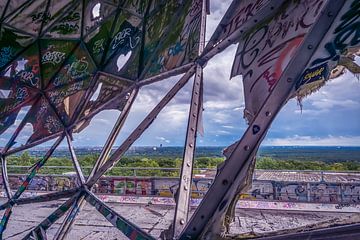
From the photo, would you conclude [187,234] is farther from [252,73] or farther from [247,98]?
[252,73]

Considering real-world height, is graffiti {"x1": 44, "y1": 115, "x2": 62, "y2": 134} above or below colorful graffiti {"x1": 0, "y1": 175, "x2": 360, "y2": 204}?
above

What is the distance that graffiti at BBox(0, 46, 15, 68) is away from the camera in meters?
5.17

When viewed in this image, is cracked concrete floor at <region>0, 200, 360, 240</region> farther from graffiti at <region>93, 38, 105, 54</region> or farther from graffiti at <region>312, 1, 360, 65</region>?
graffiti at <region>312, 1, 360, 65</region>

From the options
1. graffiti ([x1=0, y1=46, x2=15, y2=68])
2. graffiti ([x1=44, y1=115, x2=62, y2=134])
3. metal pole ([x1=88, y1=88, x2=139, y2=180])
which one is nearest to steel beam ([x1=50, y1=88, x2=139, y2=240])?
metal pole ([x1=88, y1=88, x2=139, y2=180])

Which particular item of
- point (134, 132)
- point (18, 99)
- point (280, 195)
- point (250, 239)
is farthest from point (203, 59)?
point (280, 195)

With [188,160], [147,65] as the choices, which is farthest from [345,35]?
[147,65]

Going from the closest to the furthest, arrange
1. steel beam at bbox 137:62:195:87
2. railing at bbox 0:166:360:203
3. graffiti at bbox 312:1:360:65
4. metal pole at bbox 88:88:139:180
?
graffiti at bbox 312:1:360:65
steel beam at bbox 137:62:195:87
metal pole at bbox 88:88:139:180
railing at bbox 0:166:360:203

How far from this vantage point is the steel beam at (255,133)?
4.48ft

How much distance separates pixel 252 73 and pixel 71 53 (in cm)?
400

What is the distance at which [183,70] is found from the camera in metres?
3.35

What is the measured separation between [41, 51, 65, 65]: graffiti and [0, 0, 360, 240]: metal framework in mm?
18

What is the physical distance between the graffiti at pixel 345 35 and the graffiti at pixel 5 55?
5385mm

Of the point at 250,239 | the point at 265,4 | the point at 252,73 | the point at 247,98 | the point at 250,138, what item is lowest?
the point at 250,239

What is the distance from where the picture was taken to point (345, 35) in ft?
4.36
